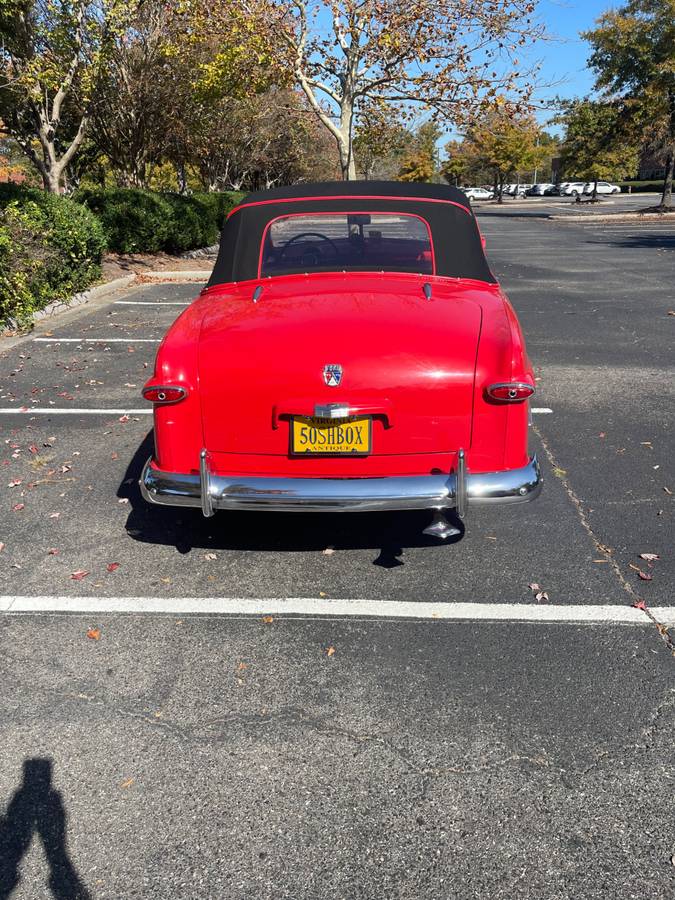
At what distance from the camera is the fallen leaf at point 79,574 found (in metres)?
3.79

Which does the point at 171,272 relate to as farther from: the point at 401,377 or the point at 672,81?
the point at 672,81

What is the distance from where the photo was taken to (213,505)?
11.4 ft

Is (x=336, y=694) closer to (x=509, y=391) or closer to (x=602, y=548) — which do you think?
(x=509, y=391)

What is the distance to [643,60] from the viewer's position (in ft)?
123

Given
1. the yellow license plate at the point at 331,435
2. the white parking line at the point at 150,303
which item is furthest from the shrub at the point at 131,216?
the yellow license plate at the point at 331,435

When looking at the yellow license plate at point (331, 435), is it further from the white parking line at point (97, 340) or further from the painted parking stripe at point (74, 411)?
the white parking line at point (97, 340)

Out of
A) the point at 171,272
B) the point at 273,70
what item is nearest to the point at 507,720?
the point at 171,272

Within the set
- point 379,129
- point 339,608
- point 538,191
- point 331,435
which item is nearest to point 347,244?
point 331,435

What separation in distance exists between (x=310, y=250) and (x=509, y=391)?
1.90m

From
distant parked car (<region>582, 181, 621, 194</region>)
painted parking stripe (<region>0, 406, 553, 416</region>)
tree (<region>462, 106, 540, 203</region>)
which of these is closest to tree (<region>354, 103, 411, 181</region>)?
tree (<region>462, 106, 540, 203</region>)

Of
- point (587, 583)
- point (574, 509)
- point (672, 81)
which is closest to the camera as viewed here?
point (587, 583)

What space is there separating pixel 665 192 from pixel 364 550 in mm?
44153

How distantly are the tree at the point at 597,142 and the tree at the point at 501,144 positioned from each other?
2738mm

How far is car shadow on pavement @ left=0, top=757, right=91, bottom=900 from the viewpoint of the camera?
2094 mm
